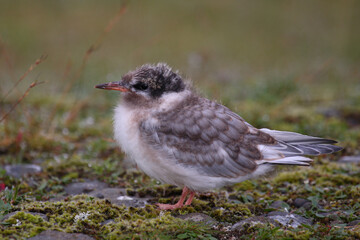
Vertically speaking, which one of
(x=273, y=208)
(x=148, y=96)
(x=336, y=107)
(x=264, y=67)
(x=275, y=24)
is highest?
(x=275, y=24)

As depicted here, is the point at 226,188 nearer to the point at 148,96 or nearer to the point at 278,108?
the point at 148,96

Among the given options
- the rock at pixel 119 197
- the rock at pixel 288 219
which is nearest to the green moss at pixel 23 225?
the rock at pixel 119 197

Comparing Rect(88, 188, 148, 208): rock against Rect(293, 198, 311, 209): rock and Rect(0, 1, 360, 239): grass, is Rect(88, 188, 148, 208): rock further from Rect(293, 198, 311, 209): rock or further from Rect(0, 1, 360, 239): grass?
Rect(293, 198, 311, 209): rock

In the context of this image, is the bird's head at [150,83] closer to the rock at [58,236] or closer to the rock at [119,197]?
the rock at [119,197]

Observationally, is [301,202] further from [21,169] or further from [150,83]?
[21,169]

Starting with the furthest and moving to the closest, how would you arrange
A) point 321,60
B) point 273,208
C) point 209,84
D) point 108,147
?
→ point 321,60 → point 209,84 → point 108,147 → point 273,208

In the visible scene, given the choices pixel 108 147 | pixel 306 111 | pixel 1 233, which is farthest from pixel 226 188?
pixel 306 111

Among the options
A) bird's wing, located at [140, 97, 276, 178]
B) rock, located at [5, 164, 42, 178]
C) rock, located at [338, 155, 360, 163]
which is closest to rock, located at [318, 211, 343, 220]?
bird's wing, located at [140, 97, 276, 178]
